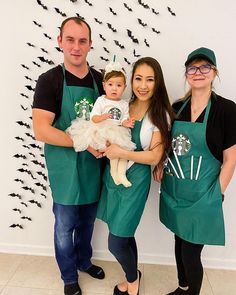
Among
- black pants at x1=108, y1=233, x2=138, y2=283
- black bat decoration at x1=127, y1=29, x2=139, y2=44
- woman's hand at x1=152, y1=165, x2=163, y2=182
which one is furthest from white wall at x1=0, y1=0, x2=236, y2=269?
black pants at x1=108, y1=233, x2=138, y2=283

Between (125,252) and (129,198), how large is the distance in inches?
13.3

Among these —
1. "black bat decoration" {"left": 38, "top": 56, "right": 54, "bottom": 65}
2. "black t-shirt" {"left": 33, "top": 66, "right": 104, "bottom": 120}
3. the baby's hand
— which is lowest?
the baby's hand

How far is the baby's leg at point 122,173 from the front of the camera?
1442 mm

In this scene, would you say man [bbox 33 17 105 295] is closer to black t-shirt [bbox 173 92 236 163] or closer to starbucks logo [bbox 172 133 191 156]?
starbucks logo [bbox 172 133 191 156]

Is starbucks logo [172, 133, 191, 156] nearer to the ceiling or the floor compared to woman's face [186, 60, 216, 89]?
nearer to the floor

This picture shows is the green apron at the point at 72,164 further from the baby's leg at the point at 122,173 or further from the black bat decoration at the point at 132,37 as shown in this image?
the black bat decoration at the point at 132,37

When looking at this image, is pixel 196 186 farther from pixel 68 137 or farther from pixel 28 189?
pixel 28 189

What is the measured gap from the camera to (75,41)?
1454 mm

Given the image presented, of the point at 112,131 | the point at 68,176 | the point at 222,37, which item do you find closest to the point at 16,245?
the point at 68,176

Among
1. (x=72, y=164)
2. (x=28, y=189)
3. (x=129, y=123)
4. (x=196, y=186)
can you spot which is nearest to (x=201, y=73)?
(x=129, y=123)

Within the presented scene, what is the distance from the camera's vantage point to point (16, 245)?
219 cm

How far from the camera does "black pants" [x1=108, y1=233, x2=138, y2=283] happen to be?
1539 mm

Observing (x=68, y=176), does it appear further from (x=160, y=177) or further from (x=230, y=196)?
(x=230, y=196)

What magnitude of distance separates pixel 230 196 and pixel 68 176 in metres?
1.16
